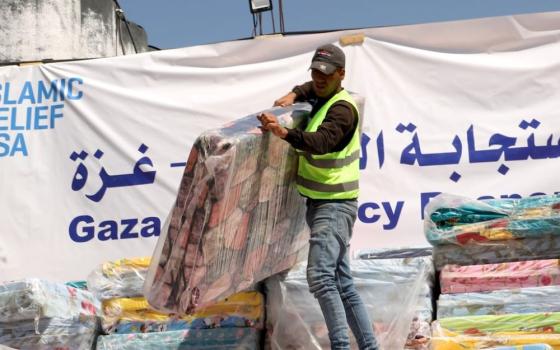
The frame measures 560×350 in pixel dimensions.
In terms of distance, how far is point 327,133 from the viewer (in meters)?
3.88

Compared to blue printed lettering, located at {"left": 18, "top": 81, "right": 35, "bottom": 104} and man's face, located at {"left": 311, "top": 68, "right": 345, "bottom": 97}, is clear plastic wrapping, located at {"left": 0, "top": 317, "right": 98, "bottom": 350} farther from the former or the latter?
blue printed lettering, located at {"left": 18, "top": 81, "right": 35, "bottom": 104}

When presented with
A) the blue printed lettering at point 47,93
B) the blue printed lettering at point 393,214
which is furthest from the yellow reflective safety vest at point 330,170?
the blue printed lettering at point 47,93

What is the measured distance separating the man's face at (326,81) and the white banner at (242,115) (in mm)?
1922

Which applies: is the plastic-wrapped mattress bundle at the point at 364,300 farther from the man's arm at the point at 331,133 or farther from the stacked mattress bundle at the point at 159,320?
the man's arm at the point at 331,133

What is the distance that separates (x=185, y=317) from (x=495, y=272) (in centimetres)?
155

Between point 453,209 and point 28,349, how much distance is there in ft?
7.34

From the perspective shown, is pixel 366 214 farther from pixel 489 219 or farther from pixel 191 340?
pixel 191 340

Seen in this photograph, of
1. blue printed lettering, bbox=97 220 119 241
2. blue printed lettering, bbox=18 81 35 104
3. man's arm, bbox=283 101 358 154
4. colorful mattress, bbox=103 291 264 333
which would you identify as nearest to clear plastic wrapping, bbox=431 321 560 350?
colorful mattress, bbox=103 291 264 333

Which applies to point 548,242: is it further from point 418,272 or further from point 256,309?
point 256,309

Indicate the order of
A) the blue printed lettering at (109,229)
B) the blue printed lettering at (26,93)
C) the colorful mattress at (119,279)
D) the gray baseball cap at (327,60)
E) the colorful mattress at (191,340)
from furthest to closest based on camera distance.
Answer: the blue printed lettering at (26,93), the blue printed lettering at (109,229), the colorful mattress at (119,279), the colorful mattress at (191,340), the gray baseball cap at (327,60)

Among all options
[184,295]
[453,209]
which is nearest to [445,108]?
[453,209]

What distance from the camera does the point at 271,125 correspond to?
153 inches

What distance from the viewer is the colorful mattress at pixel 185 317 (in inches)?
189

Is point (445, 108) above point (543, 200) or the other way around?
above
